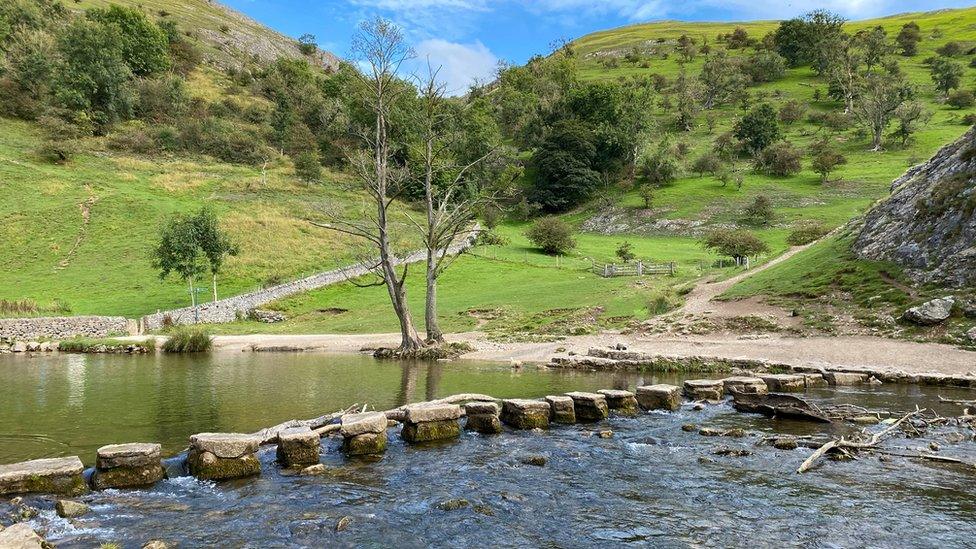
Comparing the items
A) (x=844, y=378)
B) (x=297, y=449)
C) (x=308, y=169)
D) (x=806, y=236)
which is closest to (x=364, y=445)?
(x=297, y=449)

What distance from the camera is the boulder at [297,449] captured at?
11.8 meters

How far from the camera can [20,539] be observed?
23.8 ft

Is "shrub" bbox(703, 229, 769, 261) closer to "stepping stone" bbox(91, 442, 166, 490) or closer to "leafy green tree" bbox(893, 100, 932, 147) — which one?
"stepping stone" bbox(91, 442, 166, 490)

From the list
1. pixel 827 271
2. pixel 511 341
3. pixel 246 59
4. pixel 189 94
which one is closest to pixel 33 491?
pixel 511 341

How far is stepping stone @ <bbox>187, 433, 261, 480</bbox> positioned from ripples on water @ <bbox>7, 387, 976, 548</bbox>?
0.33 m

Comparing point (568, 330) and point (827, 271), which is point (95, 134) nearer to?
point (568, 330)

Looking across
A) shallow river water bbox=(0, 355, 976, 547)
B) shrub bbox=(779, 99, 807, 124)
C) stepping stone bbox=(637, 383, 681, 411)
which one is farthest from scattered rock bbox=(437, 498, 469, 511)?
shrub bbox=(779, 99, 807, 124)

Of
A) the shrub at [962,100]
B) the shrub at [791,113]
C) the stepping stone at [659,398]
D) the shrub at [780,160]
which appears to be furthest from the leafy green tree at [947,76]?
the stepping stone at [659,398]

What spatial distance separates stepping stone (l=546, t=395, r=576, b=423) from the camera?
1584cm

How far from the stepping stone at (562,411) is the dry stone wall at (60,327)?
1452 inches

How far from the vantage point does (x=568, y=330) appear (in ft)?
115

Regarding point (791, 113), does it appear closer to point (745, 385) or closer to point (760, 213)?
point (760, 213)

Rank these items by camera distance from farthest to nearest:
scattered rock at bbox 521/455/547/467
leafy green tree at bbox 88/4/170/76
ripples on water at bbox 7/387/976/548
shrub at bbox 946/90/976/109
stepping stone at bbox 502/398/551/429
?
leafy green tree at bbox 88/4/170/76 < shrub at bbox 946/90/976/109 < stepping stone at bbox 502/398/551/429 < scattered rock at bbox 521/455/547/467 < ripples on water at bbox 7/387/976/548

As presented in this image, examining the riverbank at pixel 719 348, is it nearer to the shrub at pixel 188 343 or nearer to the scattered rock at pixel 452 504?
the shrub at pixel 188 343
